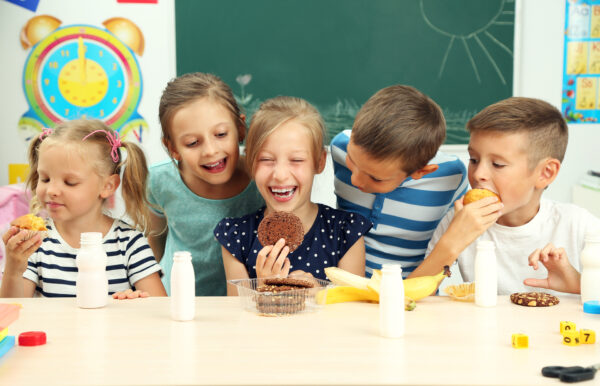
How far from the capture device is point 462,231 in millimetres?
1714

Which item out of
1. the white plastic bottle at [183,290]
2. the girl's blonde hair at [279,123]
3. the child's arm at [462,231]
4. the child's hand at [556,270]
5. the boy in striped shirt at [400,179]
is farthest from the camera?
the girl's blonde hair at [279,123]

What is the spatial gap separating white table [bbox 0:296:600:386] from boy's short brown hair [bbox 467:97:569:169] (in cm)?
62

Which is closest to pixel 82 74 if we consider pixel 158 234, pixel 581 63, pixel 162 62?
pixel 162 62

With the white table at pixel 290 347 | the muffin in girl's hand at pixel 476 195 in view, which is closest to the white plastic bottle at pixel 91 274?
the white table at pixel 290 347

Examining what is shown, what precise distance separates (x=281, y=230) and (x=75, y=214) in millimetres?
745

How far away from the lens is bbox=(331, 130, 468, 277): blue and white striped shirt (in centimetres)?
214

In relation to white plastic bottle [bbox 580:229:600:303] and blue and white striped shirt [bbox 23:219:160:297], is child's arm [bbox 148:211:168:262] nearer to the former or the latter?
blue and white striped shirt [bbox 23:219:160:297]

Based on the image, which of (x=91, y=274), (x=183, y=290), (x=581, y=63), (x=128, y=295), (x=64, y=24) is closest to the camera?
(x=183, y=290)

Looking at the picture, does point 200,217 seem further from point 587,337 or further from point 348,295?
point 587,337

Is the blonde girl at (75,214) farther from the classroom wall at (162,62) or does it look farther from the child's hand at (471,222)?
the classroom wall at (162,62)

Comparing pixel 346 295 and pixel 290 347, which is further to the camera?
pixel 346 295

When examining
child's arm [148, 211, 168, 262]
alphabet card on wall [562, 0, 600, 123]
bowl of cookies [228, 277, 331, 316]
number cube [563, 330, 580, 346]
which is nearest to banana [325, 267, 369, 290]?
bowl of cookies [228, 277, 331, 316]

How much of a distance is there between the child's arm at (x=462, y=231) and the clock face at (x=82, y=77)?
2.80 metres

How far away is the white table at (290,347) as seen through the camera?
986 millimetres
